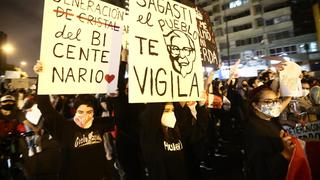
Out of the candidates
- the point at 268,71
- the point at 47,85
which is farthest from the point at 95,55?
the point at 268,71

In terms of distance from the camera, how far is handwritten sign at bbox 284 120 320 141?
4.12 metres

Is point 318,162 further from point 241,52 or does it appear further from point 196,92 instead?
point 241,52

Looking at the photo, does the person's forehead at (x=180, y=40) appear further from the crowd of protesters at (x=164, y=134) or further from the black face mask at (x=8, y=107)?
the black face mask at (x=8, y=107)

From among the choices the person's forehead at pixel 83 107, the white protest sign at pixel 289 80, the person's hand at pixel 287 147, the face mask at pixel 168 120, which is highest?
the white protest sign at pixel 289 80

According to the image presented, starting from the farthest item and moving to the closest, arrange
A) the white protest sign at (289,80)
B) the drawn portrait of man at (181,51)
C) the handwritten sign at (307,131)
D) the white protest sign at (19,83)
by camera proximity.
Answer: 1. the white protest sign at (19,83)
2. the handwritten sign at (307,131)
3. the white protest sign at (289,80)
4. the drawn portrait of man at (181,51)

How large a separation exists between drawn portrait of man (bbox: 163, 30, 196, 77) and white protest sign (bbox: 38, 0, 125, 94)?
0.73 m

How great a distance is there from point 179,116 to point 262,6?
5366 centimetres

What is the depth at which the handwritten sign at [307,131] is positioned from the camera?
4.12 meters

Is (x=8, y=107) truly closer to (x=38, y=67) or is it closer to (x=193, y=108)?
(x=38, y=67)

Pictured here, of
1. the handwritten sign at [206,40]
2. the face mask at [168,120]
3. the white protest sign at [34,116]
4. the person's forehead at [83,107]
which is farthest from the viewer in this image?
the white protest sign at [34,116]

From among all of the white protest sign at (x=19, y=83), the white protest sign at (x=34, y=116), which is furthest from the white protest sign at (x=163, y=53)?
the white protest sign at (x=19, y=83)

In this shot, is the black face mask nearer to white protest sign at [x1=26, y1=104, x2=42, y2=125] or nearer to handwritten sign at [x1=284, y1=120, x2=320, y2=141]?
white protest sign at [x1=26, y1=104, x2=42, y2=125]

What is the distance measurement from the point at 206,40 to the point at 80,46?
7.02 ft

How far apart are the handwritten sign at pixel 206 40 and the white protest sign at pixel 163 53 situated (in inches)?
26.4
